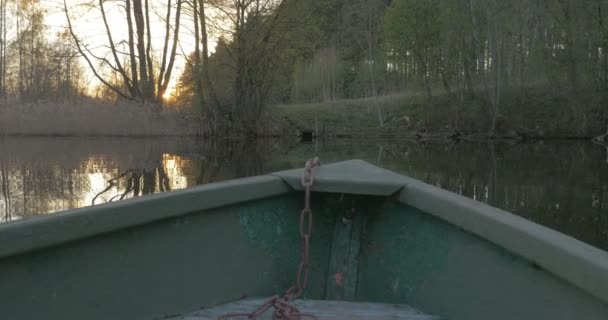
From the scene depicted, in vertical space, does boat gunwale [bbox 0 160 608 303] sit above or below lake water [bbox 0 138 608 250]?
above

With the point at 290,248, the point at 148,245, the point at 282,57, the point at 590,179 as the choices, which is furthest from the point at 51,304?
the point at 282,57

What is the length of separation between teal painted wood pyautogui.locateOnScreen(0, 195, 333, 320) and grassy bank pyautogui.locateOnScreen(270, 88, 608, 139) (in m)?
18.8

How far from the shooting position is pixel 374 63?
2553 centimetres

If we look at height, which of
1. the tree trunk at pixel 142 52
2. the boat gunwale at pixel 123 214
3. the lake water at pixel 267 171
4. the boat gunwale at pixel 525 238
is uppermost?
the tree trunk at pixel 142 52

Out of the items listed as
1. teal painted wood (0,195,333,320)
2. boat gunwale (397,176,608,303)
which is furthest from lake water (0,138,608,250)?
boat gunwale (397,176,608,303)

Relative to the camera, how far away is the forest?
17.6 meters

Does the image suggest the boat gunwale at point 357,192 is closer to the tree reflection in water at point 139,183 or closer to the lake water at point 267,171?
the lake water at point 267,171

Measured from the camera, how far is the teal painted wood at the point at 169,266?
1.58 metres

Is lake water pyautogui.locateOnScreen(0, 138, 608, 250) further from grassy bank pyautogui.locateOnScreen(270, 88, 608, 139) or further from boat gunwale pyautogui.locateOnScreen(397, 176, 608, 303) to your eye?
grassy bank pyautogui.locateOnScreen(270, 88, 608, 139)

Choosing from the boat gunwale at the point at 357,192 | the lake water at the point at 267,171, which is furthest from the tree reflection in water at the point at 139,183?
the boat gunwale at the point at 357,192

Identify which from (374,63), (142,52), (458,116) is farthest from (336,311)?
(374,63)

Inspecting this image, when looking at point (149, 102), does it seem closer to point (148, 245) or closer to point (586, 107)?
point (586, 107)

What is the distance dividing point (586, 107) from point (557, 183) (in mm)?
13145

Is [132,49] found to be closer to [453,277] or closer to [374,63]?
[374,63]
